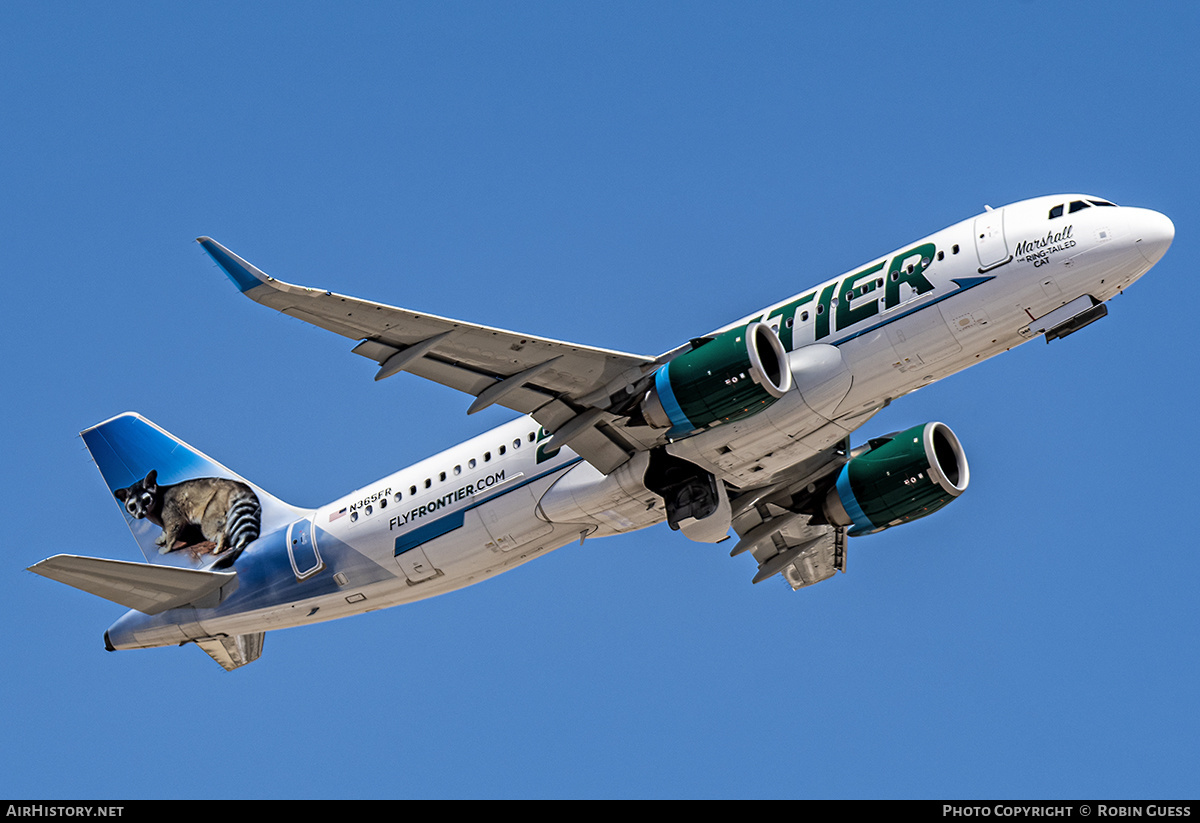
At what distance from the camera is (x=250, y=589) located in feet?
124

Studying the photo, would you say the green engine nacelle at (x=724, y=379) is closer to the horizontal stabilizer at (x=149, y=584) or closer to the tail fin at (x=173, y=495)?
the tail fin at (x=173, y=495)

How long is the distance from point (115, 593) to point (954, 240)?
2321cm

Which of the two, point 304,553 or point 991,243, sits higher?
point 991,243

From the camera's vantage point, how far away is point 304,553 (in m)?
37.2

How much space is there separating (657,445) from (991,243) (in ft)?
28.9

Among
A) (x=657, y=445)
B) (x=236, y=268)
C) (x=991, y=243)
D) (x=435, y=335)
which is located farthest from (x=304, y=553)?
(x=991, y=243)

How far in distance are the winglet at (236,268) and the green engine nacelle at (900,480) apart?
55.8ft

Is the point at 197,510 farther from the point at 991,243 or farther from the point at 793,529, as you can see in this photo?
the point at 991,243

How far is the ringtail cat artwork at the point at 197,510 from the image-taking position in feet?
130

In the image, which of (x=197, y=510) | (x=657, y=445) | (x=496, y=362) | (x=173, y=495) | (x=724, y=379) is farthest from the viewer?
(x=173, y=495)

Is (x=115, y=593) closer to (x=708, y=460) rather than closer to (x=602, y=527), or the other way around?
(x=602, y=527)

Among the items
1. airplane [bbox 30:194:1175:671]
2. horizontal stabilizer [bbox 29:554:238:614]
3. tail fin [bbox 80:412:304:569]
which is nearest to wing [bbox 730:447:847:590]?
airplane [bbox 30:194:1175:671]
